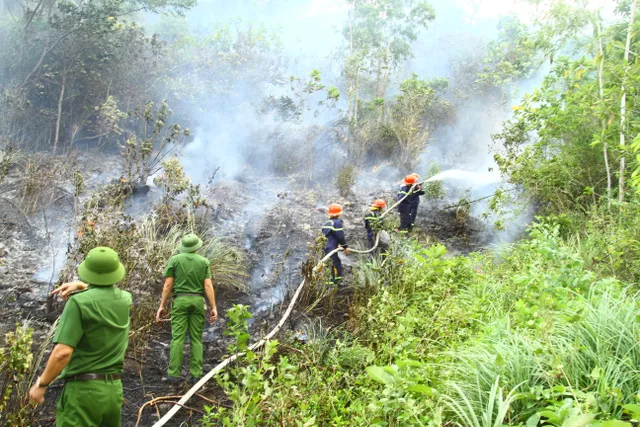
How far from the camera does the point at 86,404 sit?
9.37 feet

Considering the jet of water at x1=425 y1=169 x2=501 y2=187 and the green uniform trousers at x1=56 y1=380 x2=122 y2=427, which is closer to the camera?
the green uniform trousers at x1=56 y1=380 x2=122 y2=427

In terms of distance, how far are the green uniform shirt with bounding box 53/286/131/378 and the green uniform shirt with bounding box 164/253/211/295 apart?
4.87 feet

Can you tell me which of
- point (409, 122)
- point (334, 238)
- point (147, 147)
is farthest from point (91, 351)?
point (409, 122)

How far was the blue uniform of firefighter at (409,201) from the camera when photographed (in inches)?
371

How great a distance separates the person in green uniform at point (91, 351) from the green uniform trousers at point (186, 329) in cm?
140

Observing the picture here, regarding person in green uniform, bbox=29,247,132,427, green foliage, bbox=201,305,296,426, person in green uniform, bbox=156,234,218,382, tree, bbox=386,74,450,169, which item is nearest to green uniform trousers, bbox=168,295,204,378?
person in green uniform, bbox=156,234,218,382

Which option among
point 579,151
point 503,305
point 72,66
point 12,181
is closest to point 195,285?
point 503,305

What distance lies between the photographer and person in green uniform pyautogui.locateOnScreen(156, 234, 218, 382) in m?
4.50

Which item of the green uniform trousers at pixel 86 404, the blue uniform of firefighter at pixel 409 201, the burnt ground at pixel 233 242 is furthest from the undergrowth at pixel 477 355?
the blue uniform of firefighter at pixel 409 201

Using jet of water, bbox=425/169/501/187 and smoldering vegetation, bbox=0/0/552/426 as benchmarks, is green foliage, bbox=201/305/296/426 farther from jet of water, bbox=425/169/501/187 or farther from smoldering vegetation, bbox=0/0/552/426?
jet of water, bbox=425/169/501/187

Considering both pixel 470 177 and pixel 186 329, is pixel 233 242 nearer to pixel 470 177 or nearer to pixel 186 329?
pixel 186 329

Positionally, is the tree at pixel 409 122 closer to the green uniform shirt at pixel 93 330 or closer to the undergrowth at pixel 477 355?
the undergrowth at pixel 477 355

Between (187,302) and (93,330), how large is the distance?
1.62 metres

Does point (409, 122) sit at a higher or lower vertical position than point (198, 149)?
higher
